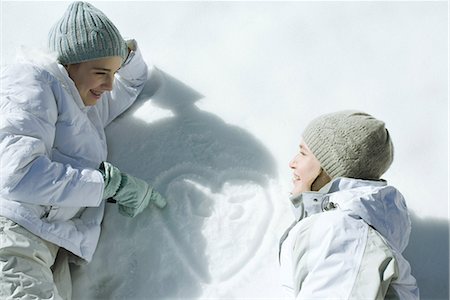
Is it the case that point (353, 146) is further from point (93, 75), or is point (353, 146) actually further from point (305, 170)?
point (93, 75)

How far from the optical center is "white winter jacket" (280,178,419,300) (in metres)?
1.61

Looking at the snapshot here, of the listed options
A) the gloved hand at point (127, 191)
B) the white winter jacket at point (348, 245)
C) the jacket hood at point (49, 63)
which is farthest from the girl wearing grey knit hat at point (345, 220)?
the jacket hood at point (49, 63)

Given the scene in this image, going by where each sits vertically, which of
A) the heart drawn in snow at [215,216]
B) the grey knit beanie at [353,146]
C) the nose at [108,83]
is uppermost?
the grey knit beanie at [353,146]

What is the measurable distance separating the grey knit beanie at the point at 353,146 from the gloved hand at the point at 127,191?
623 mm

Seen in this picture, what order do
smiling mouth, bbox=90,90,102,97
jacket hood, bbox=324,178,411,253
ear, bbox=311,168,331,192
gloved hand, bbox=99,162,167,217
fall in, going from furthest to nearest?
smiling mouth, bbox=90,90,102,97, gloved hand, bbox=99,162,167,217, ear, bbox=311,168,331,192, jacket hood, bbox=324,178,411,253

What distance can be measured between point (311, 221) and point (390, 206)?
0.22 m

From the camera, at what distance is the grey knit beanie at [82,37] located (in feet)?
6.95

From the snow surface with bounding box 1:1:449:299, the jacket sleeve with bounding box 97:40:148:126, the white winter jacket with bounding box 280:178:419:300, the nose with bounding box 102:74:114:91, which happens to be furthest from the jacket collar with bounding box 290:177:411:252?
the jacket sleeve with bounding box 97:40:148:126

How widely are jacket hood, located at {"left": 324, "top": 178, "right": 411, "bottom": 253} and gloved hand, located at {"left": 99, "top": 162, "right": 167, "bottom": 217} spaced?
2.13 ft

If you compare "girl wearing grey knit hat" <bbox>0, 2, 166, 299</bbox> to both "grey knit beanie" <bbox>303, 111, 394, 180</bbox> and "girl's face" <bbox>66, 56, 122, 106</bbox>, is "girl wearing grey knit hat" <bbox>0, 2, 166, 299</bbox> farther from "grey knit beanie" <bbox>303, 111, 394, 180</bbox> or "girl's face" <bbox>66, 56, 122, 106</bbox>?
"grey knit beanie" <bbox>303, 111, 394, 180</bbox>

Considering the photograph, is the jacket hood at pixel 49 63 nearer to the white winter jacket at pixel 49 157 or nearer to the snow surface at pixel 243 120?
the white winter jacket at pixel 49 157

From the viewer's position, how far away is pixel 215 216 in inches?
86.9

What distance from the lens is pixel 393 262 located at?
1647 millimetres

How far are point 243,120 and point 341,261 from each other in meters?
0.94
